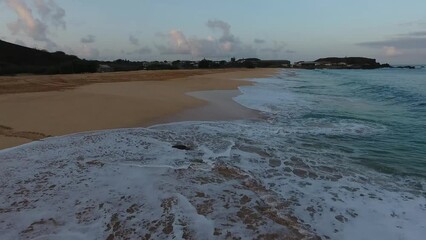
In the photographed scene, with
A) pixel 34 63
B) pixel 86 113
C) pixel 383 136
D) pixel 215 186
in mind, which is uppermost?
pixel 34 63

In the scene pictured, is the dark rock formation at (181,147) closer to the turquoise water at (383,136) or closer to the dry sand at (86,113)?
the dry sand at (86,113)

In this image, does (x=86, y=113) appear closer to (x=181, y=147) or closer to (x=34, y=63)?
A: (x=181, y=147)

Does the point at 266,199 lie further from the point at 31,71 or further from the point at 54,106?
the point at 31,71

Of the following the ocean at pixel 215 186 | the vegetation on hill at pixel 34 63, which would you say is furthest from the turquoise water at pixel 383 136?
the vegetation on hill at pixel 34 63

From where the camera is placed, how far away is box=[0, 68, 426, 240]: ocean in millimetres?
4746

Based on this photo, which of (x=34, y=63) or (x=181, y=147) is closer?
(x=181, y=147)

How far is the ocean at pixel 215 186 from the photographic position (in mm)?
4746

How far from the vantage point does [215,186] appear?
20.1 feet

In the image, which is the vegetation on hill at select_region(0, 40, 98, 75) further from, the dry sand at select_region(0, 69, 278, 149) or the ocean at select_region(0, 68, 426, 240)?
the ocean at select_region(0, 68, 426, 240)

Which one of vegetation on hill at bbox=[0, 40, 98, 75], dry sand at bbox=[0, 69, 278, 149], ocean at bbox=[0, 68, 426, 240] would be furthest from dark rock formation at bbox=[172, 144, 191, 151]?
vegetation on hill at bbox=[0, 40, 98, 75]

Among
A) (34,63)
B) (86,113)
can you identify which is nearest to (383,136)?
(86,113)

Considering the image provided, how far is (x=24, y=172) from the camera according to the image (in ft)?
21.1

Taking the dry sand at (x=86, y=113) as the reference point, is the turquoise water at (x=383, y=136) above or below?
below

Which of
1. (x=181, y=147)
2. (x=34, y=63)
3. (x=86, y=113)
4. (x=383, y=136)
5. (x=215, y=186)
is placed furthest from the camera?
(x=34, y=63)
